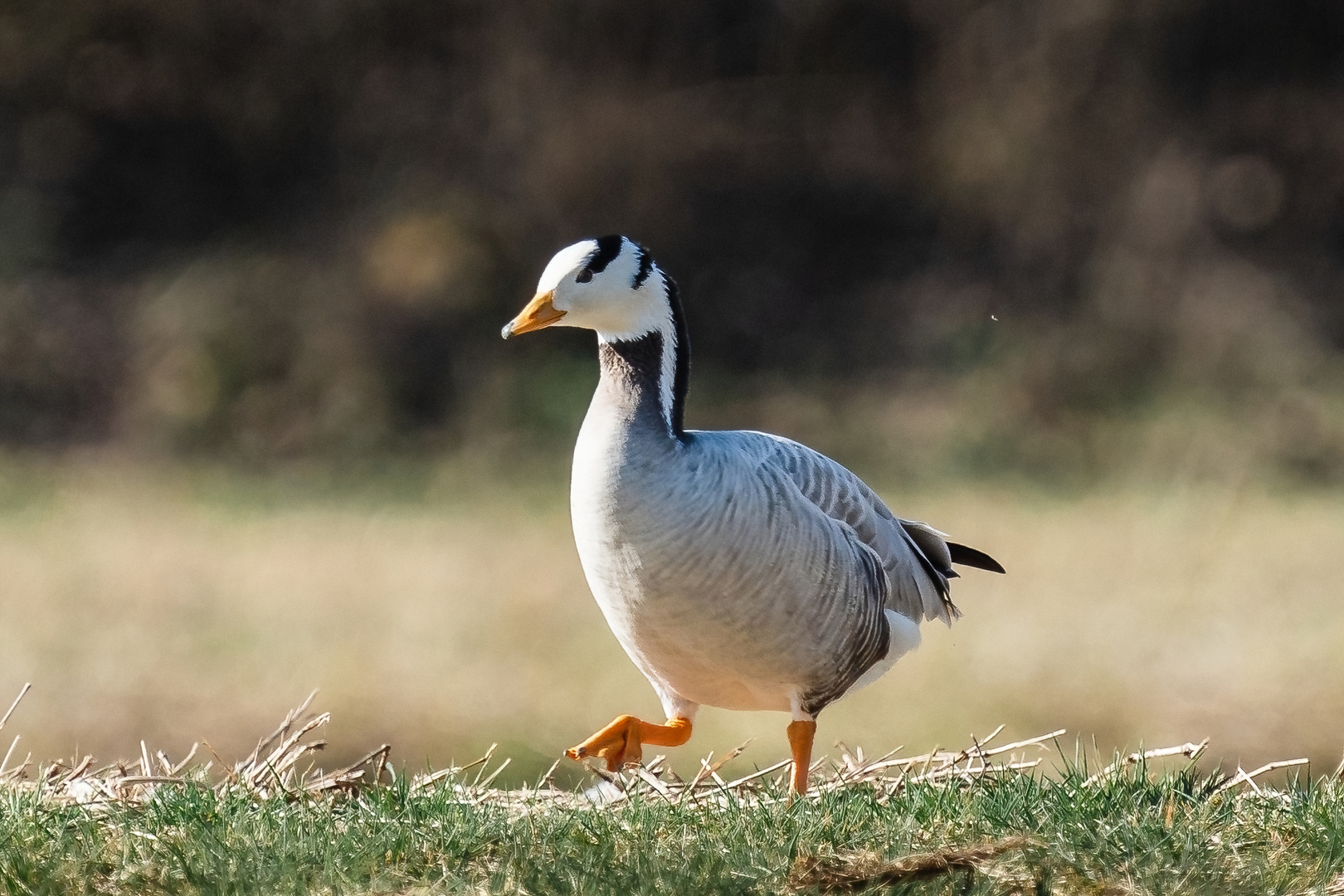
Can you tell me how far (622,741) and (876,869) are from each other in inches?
64.7

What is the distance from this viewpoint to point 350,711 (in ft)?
28.6

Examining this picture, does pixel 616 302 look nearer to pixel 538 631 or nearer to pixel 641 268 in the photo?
pixel 641 268

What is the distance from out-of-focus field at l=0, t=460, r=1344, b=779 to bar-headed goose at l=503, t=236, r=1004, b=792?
3.29 m

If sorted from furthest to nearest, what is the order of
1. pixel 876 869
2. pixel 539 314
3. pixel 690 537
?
pixel 539 314
pixel 690 537
pixel 876 869

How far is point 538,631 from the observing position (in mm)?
10328

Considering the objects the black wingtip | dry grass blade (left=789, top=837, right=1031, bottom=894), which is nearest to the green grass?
dry grass blade (left=789, top=837, right=1031, bottom=894)

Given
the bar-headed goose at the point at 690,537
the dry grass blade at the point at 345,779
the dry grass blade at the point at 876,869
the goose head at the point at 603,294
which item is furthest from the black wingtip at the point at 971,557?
the dry grass blade at the point at 876,869

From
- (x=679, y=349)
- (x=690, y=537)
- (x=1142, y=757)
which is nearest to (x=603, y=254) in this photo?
(x=679, y=349)

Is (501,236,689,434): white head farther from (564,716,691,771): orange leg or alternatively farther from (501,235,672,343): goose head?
(564,716,691,771): orange leg

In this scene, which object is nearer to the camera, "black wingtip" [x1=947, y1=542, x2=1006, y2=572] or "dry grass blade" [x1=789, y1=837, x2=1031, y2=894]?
"dry grass blade" [x1=789, y1=837, x2=1031, y2=894]

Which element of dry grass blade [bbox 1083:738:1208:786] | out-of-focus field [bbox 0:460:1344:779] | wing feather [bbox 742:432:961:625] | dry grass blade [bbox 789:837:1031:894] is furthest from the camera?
out-of-focus field [bbox 0:460:1344:779]

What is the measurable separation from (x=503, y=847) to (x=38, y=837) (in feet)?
3.23

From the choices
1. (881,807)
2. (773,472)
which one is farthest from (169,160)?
(881,807)

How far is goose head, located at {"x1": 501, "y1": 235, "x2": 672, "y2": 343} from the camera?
488 cm
